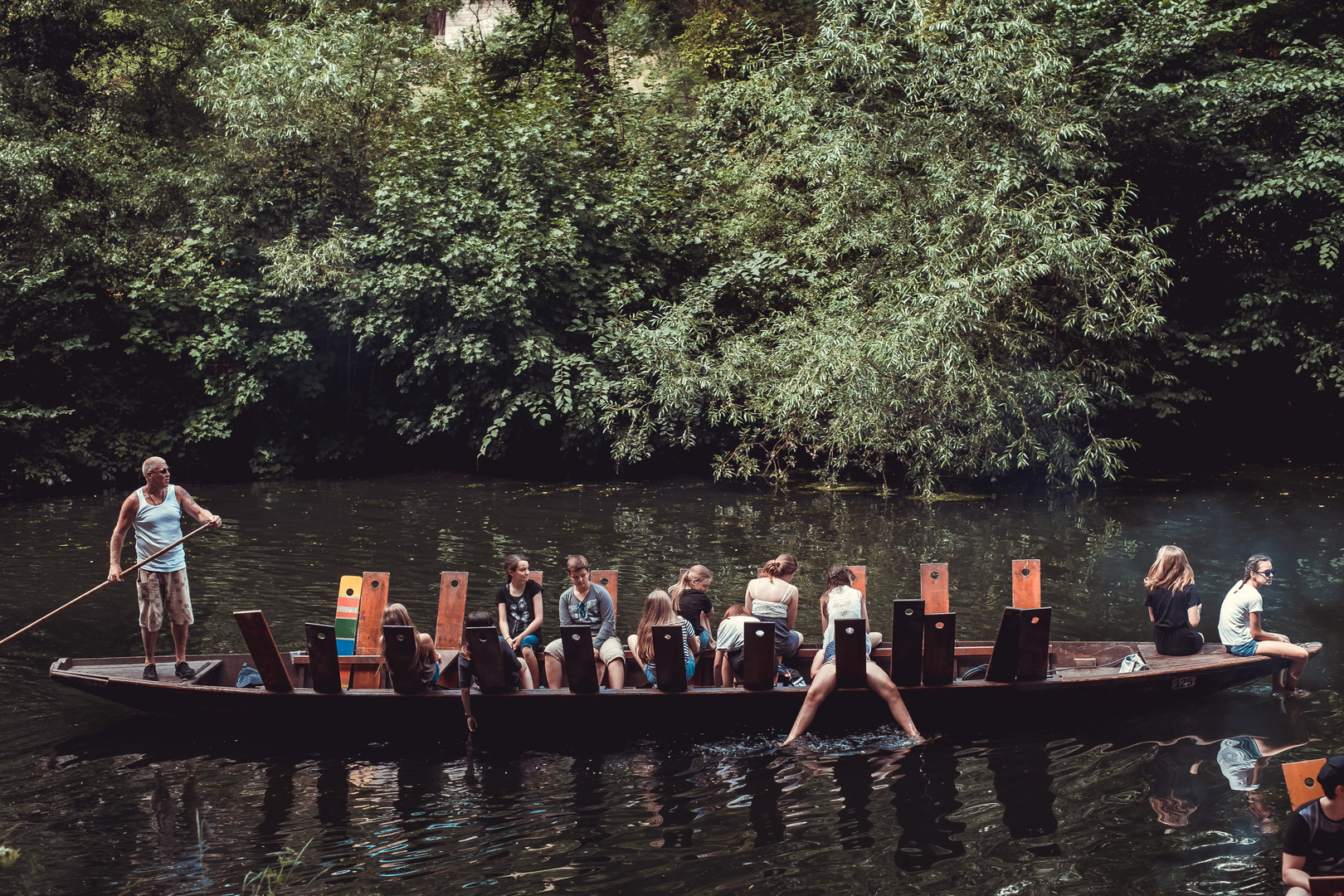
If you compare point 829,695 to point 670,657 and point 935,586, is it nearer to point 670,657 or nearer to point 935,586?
point 670,657

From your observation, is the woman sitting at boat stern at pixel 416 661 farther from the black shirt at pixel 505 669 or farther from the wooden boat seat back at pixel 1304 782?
the wooden boat seat back at pixel 1304 782

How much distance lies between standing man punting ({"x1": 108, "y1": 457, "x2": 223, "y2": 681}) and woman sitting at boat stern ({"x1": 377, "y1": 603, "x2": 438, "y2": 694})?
1661 millimetres

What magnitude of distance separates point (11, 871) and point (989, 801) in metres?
5.54

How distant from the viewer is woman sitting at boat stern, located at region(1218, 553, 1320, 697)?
8234 millimetres

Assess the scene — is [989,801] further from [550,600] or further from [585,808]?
[550,600]

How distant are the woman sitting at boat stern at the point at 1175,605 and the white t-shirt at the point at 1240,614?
8.2 inches

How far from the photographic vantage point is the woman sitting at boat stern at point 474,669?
7.62m

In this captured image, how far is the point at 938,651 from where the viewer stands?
7766 millimetres

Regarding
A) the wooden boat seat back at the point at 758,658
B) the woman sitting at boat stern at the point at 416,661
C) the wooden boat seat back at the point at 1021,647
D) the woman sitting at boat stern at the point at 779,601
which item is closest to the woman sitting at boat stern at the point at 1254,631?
the wooden boat seat back at the point at 1021,647

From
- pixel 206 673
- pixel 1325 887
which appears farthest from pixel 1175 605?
pixel 206 673

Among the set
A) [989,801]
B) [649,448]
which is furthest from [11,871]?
[649,448]

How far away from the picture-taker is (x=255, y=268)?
22.0 m

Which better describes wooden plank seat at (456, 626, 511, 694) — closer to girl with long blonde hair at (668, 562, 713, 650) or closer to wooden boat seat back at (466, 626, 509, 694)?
wooden boat seat back at (466, 626, 509, 694)

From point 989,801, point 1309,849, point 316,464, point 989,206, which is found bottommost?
point 989,801
